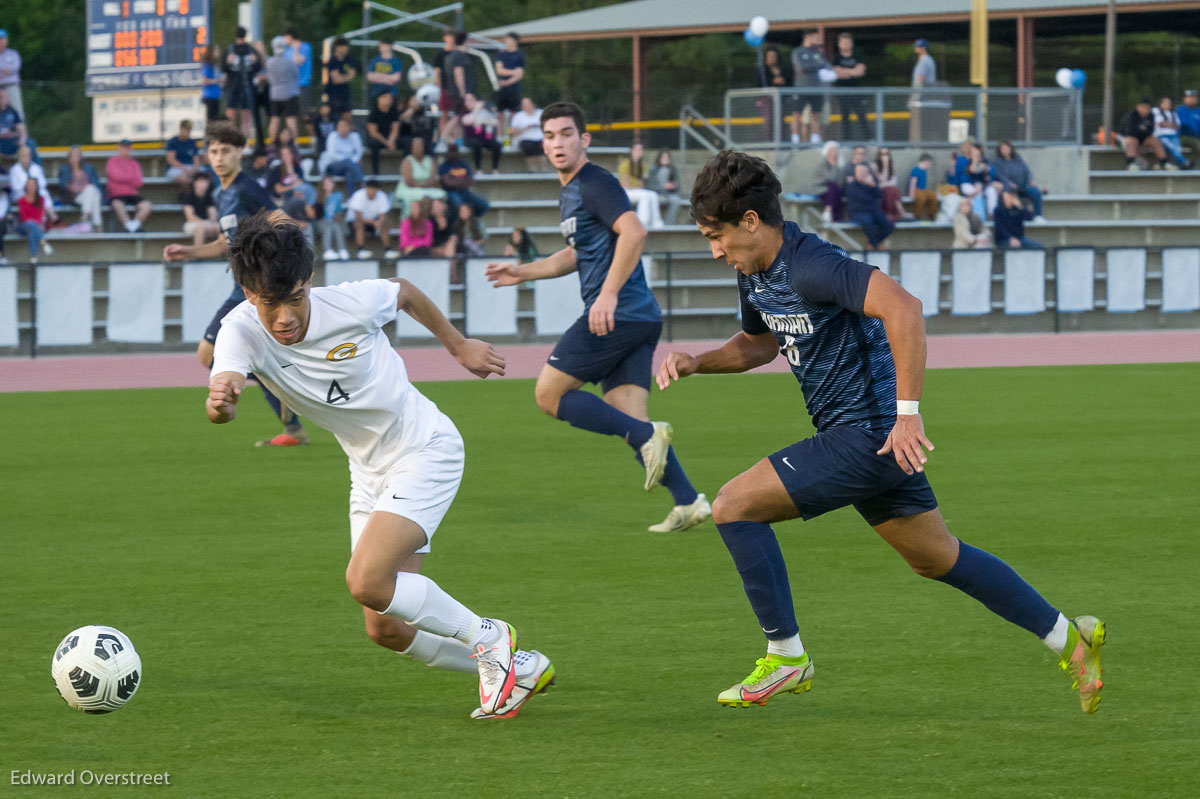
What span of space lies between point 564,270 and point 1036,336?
53.7 ft

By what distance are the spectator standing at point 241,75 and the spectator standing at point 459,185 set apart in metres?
3.41

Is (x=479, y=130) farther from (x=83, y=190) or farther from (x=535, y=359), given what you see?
(x=535, y=359)

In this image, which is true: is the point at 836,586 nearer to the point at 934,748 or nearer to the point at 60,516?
the point at 934,748

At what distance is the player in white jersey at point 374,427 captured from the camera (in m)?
4.98

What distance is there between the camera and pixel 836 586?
7.38 m

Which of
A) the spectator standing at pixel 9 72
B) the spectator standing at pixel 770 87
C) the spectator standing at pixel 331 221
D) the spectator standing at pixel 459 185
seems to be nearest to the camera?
the spectator standing at pixel 331 221

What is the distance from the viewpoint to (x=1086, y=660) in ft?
17.2

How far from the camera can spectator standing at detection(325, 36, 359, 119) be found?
25.9 meters

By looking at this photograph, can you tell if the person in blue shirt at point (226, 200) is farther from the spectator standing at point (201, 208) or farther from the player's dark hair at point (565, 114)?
the spectator standing at point (201, 208)

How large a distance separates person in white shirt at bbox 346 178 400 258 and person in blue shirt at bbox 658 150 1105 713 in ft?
63.7

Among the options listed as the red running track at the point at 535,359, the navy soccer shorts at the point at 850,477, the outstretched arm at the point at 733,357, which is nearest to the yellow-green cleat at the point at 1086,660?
the navy soccer shorts at the point at 850,477

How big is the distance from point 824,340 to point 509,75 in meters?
22.4

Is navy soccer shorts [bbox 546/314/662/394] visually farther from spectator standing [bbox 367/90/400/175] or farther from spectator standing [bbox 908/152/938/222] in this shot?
spectator standing [bbox 908/152/938/222]

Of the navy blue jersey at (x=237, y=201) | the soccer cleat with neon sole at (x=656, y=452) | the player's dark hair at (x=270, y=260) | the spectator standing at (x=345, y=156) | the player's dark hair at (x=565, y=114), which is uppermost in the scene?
the spectator standing at (x=345, y=156)
